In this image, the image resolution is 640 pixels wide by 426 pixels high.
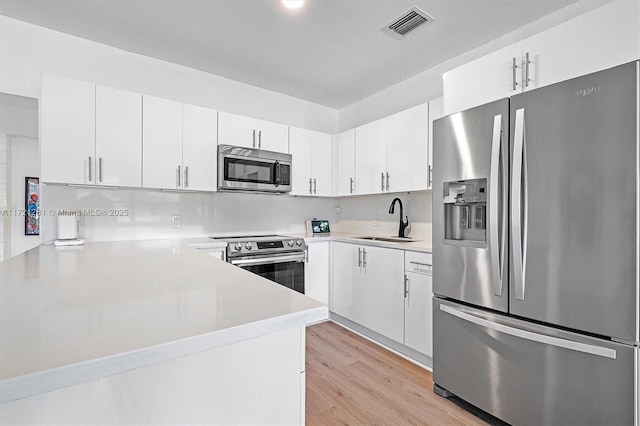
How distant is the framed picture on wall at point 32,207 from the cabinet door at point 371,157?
110 inches

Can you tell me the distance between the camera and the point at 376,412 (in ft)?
6.03

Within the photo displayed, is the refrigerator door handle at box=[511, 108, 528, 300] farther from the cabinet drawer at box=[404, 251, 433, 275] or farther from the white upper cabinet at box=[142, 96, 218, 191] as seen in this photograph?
the white upper cabinet at box=[142, 96, 218, 191]

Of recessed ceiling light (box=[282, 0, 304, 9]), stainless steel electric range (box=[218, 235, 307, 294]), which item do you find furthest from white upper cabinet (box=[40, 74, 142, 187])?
recessed ceiling light (box=[282, 0, 304, 9])

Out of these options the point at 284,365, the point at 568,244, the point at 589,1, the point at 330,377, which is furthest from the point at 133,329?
the point at 589,1

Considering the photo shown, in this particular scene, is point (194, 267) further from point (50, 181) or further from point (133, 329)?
point (50, 181)

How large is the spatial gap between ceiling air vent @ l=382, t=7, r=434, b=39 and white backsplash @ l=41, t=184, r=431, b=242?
139 centimetres

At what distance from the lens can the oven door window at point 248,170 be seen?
2846mm

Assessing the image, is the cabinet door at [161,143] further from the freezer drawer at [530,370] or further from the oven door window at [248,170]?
the freezer drawer at [530,370]

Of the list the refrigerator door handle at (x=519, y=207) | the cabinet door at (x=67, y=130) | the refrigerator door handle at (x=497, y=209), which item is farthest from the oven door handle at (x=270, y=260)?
the refrigerator door handle at (x=519, y=207)

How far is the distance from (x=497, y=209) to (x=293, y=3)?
180 cm

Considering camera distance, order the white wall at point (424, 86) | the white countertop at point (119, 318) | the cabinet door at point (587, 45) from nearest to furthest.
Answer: the white countertop at point (119, 318) < the cabinet door at point (587, 45) < the white wall at point (424, 86)

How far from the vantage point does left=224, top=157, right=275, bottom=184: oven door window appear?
9.34ft

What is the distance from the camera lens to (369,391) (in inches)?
Answer: 80.6

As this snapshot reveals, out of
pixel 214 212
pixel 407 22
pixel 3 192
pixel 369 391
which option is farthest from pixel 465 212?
pixel 3 192
